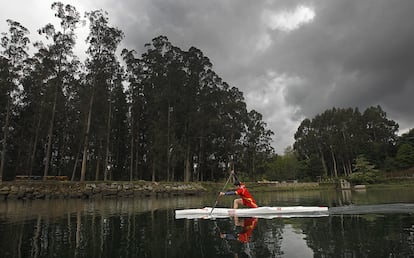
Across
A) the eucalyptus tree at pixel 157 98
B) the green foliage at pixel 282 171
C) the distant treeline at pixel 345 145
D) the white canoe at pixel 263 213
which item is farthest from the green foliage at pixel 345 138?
the white canoe at pixel 263 213

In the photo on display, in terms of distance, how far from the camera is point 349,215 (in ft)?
49.1

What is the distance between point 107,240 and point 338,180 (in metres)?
63.0

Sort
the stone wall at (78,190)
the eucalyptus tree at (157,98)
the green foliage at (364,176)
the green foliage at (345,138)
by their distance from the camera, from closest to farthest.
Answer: the stone wall at (78,190), the eucalyptus tree at (157,98), the green foliage at (364,176), the green foliage at (345,138)

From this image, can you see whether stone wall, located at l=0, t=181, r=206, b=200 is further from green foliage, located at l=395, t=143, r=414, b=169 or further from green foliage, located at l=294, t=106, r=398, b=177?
green foliage, located at l=395, t=143, r=414, b=169

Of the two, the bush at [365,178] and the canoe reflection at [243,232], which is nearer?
the canoe reflection at [243,232]

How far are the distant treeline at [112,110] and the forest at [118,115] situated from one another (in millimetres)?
146

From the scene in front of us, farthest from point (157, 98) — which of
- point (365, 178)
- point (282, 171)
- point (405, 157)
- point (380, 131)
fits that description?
point (380, 131)

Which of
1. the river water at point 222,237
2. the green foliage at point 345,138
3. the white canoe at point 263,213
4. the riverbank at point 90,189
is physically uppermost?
the green foliage at point 345,138

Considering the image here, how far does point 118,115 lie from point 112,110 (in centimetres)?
524

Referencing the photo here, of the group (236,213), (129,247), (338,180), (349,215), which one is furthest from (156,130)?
(338,180)

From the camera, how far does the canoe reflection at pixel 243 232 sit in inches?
407

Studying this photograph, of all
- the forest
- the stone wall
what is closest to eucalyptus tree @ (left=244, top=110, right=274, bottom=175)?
the forest

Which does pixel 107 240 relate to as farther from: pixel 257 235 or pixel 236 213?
pixel 236 213

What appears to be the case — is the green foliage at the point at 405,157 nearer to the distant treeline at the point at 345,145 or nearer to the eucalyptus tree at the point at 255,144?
the distant treeline at the point at 345,145
